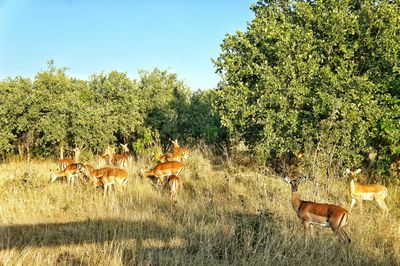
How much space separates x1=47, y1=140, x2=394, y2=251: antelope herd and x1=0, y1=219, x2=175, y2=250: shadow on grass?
222cm

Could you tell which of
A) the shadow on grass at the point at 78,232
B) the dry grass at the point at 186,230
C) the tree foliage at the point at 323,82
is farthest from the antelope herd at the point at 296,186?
the shadow on grass at the point at 78,232

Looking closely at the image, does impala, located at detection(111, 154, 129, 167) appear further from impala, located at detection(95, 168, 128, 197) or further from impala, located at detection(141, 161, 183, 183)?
impala, located at detection(95, 168, 128, 197)

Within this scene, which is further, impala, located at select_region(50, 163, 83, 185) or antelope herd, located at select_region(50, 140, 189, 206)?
impala, located at select_region(50, 163, 83, 185)

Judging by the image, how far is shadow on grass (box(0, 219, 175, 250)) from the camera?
21.1 ft

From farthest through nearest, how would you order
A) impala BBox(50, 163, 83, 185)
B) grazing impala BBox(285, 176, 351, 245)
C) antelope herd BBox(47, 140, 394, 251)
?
impala BBox(50, 163, 83, 185) → antelope herd BBox(47, 140, 394, 251) → grazing impala BBox(285, 176, 351, 245)

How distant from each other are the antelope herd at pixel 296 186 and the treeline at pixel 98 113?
235cm

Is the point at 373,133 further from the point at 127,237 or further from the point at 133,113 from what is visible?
the point at 133,113

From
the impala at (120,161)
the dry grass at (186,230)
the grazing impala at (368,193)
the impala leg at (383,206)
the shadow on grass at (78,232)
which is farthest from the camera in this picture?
the impala at (120,161)

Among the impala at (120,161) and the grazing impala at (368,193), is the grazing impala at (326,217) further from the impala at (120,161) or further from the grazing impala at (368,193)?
the impala at (120,161)

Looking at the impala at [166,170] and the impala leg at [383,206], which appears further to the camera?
the impala at [166,170]

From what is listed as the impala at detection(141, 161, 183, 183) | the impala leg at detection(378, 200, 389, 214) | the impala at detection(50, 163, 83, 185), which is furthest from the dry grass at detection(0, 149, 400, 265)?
the impala at detection(50, 163, 83, 185)

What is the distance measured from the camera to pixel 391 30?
10.7 meters

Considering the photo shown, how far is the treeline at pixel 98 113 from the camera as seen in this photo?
19.4 meters

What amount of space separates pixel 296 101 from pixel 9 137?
1431 cm
